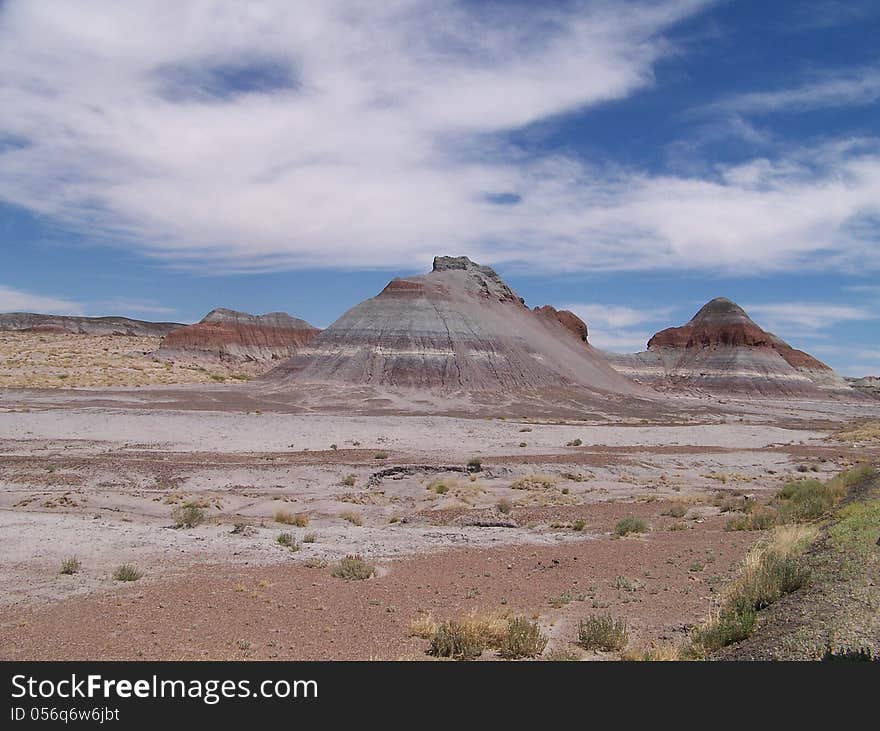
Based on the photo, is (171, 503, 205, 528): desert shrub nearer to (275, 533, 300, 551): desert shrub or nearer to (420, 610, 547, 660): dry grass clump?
(275, 533, 300, 551): desert shrub

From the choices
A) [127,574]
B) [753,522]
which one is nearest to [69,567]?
[127,574]

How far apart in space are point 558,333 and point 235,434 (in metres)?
78.7

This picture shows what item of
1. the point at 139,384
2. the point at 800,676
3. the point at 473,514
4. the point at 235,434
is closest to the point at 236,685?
the point at 800,676

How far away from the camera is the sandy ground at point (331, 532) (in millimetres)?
10547

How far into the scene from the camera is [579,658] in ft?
30.3

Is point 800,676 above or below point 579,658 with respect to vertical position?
above

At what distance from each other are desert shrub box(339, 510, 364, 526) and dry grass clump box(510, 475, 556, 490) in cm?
775

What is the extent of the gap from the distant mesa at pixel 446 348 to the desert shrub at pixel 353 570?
222ft

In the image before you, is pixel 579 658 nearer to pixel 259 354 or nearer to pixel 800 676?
pixel 800 676

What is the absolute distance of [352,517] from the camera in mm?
21594

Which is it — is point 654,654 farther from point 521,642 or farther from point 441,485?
point 441,485

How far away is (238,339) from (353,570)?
114592mm

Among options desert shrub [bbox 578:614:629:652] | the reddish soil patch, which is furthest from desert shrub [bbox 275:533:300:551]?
desert shrub [bbox 578:614:629:652]

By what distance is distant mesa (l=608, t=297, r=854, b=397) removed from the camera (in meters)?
134
